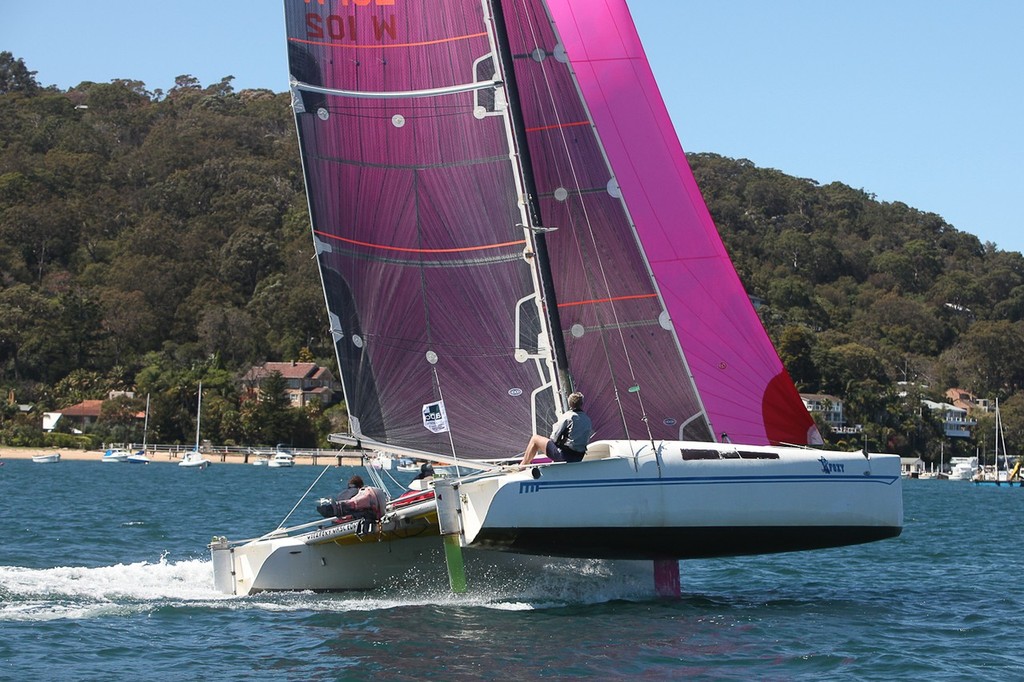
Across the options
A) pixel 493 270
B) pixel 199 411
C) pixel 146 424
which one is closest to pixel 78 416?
pixel 146 424

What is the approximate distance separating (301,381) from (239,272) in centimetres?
1645

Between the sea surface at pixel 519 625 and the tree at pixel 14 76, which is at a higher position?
the tree at pixel 14 76

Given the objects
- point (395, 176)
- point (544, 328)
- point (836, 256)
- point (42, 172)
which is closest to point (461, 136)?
point (395, 176)

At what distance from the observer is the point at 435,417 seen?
14.5 meters

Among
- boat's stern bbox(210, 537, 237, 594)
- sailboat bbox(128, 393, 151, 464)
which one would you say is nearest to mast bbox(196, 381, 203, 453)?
sailboat bbox(128, 393, 151, 464)

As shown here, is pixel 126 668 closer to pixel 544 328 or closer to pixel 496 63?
pixel 544 328

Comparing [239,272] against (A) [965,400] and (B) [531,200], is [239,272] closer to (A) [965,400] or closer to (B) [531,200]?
(A) [965,400]

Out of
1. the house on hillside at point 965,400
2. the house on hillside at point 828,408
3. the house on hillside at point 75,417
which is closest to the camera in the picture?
the house on hillside at point 75,417

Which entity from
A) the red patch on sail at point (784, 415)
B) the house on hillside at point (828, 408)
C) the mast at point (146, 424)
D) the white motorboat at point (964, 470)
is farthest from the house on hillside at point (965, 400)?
the red patch on sail at point (784, 415)

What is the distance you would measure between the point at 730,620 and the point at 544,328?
11.0 feet

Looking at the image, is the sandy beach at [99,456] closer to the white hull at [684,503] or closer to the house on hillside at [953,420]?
the house on hillside at [953,420]

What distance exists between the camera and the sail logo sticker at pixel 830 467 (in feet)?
44.5

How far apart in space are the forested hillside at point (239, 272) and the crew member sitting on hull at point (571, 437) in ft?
205

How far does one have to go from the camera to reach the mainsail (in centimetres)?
1432
